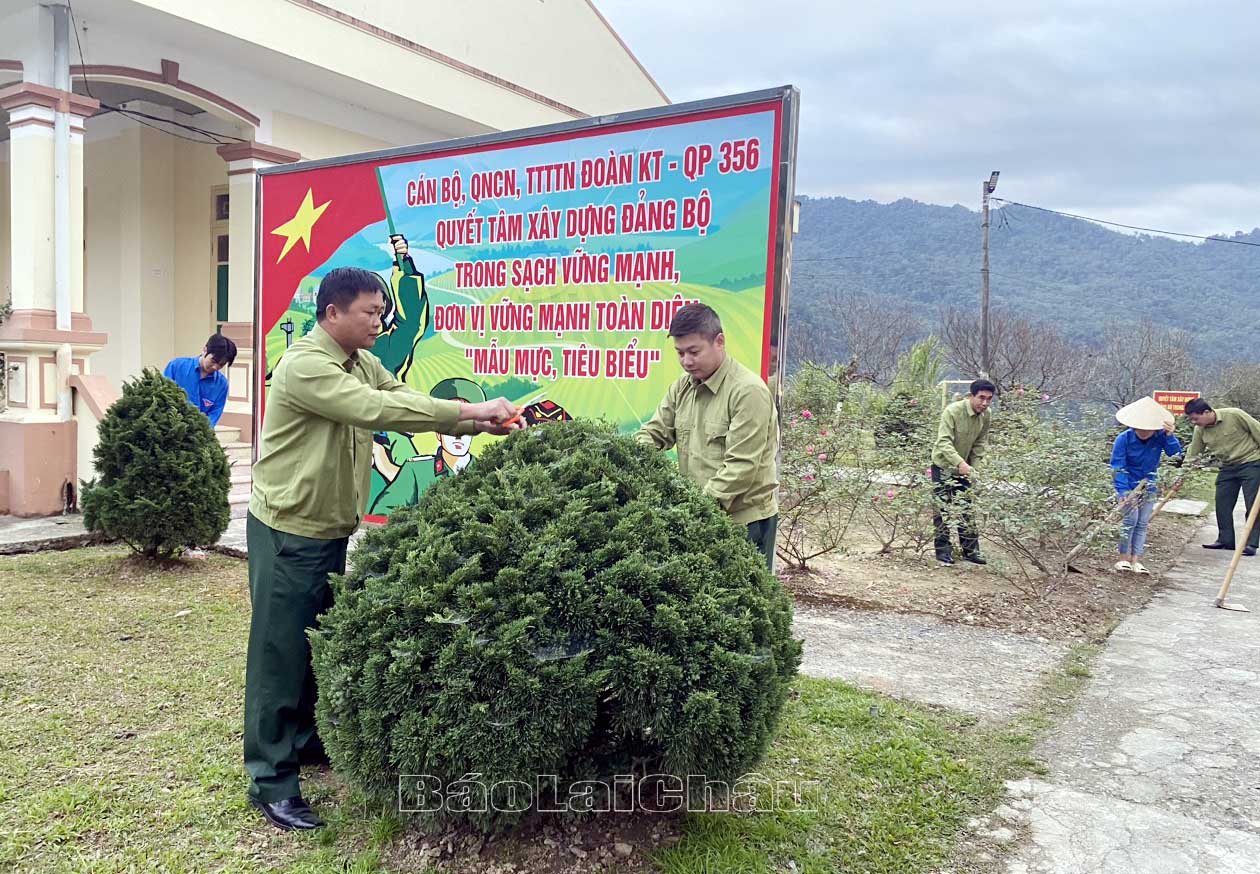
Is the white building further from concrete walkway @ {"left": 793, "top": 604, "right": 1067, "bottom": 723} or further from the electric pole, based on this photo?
the electric pole

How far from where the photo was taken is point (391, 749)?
2473 millimetres

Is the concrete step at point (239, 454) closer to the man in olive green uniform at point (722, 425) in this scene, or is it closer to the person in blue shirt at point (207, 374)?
the person in blue shirt at point (207, 374)

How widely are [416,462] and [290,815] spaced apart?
3523 mm

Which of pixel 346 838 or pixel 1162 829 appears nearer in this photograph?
pixel 346 838

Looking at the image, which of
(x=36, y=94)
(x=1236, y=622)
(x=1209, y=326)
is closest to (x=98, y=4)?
(x=36, y=94)

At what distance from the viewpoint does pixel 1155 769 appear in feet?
11.9

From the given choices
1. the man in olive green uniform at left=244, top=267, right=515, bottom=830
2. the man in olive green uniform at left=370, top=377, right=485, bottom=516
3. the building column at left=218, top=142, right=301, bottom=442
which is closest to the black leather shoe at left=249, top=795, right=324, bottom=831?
the man in olive green uniform at left=244, top=267, right=515, bottom=830

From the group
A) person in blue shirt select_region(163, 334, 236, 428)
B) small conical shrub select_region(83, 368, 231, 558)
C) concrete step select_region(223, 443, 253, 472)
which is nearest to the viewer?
small conical shrub select_region(83, 368, 231, 558)

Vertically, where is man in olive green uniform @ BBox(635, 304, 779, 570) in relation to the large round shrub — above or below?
above

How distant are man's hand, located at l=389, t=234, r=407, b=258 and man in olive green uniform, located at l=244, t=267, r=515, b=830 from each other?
3.27 m

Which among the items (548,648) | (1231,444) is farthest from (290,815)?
(1231,444)

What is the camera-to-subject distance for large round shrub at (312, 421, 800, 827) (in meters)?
2.37

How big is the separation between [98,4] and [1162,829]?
34.6 feet

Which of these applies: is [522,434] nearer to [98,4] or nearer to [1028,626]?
[1028,626]
